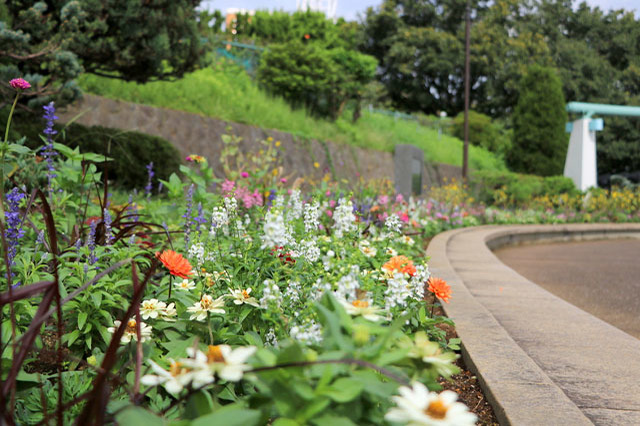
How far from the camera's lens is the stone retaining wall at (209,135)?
9578mm

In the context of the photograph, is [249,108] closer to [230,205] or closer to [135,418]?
[230,205]

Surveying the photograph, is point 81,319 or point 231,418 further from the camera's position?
point 81,319

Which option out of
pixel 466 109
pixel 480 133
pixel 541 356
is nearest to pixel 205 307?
pixel 541 356

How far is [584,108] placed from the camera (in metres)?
18.0

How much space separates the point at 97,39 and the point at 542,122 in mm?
19051

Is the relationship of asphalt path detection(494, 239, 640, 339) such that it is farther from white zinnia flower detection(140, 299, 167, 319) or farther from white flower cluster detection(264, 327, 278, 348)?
white zinnia flower detection(140, 299, 167, 319)

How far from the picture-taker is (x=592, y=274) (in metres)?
5.97

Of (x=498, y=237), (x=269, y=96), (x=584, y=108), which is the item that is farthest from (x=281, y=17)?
(x=498, y=237)

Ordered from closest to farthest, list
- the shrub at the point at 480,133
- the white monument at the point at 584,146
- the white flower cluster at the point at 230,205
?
the white flower cluster at the point at 230,205, the white monument at the point at 584,146, the shrub at the point at 480,133

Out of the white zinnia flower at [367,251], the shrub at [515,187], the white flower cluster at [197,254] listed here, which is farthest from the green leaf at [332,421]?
the shrub at [515,187]

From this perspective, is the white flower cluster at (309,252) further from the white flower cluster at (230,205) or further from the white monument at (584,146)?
the white monument at (584,146)

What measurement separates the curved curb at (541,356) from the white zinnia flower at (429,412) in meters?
0.95

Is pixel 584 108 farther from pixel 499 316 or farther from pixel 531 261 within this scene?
pixel 499 316

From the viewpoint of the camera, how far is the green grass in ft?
35.9
